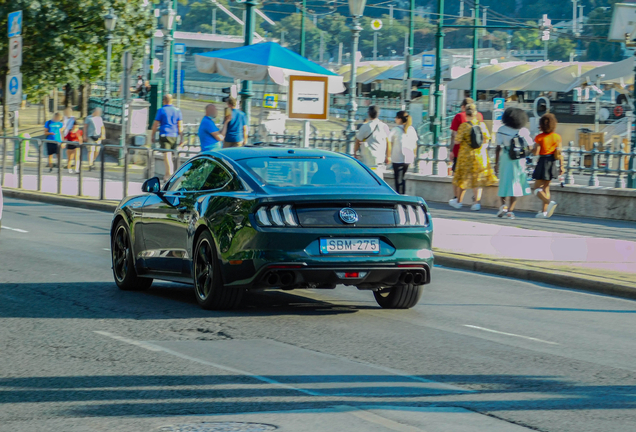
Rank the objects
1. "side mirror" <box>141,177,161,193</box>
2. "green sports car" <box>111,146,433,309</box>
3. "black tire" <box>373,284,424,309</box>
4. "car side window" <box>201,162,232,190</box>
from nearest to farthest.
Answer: "green sports car" <box>111,146,433,309</box>
"car side window" <box>201,162,232,190</box>
"black tire" <box>373,284,424,309</box>
"side mirror" <box>141,177,161,193</box>

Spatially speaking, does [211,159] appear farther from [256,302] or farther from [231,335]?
[231,335]

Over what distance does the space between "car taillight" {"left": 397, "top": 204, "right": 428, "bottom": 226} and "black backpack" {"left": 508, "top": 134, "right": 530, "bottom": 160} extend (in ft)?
31.7

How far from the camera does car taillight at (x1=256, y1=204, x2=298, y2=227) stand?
349 inches

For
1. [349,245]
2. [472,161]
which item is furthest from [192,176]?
[472,161]

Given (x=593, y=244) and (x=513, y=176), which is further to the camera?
(x=513, y=176)

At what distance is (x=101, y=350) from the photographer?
7621 mm

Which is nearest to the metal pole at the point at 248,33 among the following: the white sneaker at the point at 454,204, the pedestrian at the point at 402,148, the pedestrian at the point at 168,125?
the pedestrian at the point at 168,125

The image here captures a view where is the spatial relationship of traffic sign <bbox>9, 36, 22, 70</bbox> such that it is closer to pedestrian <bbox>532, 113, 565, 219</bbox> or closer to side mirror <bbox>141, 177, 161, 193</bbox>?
pedestrian <bbox>532, 113, 565, 219</bbox>

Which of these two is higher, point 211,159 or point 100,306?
point 211,159

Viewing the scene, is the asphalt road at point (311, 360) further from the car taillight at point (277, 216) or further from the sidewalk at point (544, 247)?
the sidewalk at point (544, 247)

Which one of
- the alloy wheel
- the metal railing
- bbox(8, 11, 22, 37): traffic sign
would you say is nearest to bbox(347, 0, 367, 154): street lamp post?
the metal railing

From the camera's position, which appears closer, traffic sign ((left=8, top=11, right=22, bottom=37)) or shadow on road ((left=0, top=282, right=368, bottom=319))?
shadow on road ((left=0, top=282, right=368, bottom=319))

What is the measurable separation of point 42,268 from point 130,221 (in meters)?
1.85

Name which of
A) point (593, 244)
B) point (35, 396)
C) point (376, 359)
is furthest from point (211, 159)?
point (593, 244)
